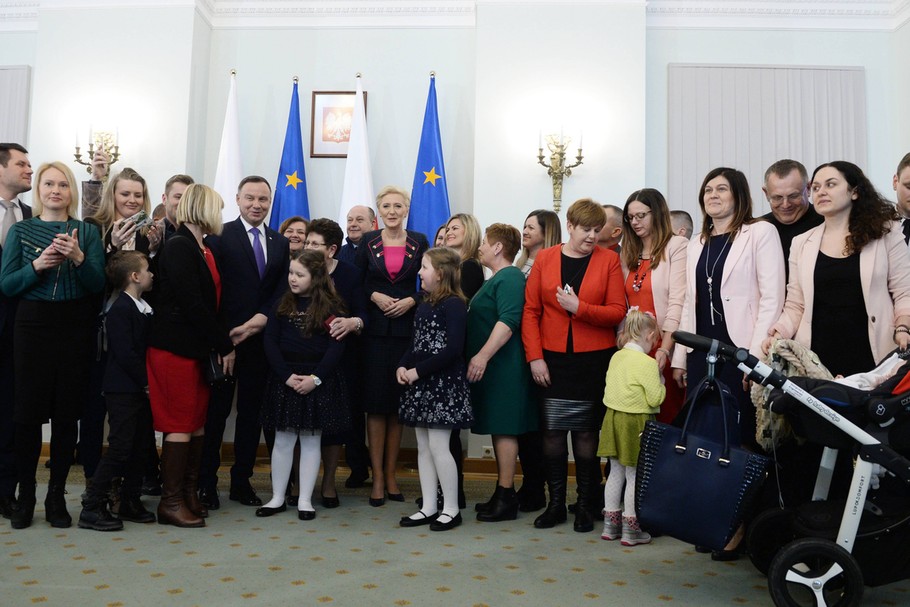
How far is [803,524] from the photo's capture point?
265cm

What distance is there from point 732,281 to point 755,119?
4.42 meters

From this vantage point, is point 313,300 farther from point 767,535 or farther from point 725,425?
point 767,535


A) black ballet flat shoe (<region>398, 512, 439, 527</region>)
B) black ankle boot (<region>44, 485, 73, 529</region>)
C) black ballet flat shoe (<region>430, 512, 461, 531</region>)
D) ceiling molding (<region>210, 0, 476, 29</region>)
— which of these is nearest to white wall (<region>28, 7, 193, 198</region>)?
ceiling molding (<region>210, 0, 476, 29</region>)

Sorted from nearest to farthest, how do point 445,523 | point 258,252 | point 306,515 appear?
point 445,523 → point 306,515 → point 258,252

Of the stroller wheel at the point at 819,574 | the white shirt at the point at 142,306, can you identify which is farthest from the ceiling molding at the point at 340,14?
the stroller wheel at the point at 819,574

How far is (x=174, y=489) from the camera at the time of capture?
370cm

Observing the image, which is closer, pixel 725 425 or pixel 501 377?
pixel 725 425

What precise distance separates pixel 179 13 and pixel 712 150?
16.1 feet

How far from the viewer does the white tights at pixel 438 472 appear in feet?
12.3

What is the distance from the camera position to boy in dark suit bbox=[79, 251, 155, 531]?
11.7 feet

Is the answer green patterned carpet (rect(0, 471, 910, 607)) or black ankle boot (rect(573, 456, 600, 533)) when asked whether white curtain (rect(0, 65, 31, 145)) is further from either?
black ankle boot (rect(573, 456, 600, 533))

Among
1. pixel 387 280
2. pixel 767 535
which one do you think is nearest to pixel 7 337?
pixel 387 280

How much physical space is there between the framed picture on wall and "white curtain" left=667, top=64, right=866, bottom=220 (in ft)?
9.60

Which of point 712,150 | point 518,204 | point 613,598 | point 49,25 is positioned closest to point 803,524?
point 613,598
